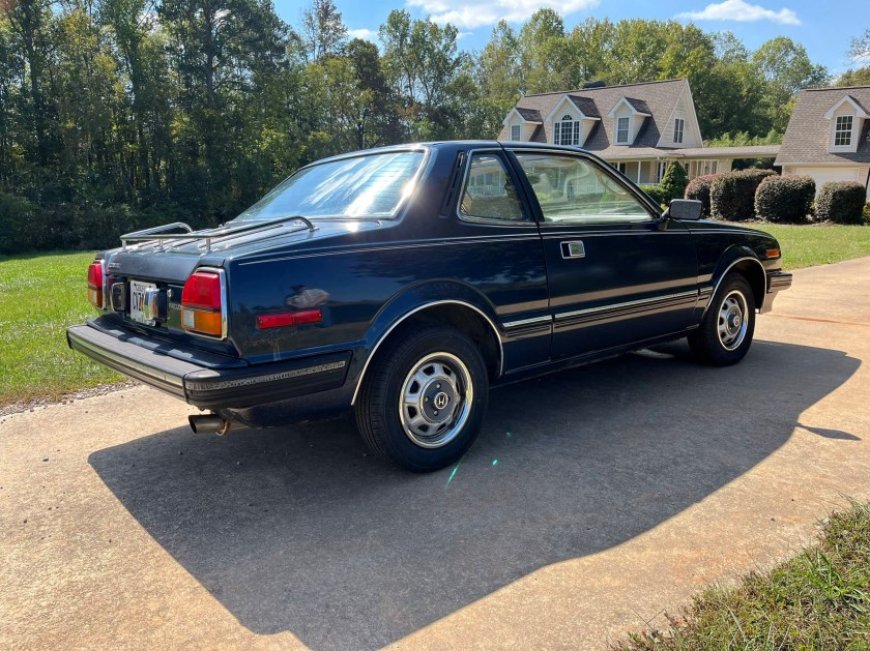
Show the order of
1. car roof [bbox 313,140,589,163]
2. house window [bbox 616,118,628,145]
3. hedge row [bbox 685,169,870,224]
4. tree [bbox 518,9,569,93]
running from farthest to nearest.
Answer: tree [bbox 518,9,569,93] → house window [bbox 616,118,628,145] → hedge row [bbox 685,169,870,224] → car roof [bbox 313,140,589,163]

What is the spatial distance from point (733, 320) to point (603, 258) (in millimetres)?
1934

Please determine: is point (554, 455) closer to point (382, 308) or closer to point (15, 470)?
point (382, 308)

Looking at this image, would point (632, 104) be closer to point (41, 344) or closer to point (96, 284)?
point (41, 344)

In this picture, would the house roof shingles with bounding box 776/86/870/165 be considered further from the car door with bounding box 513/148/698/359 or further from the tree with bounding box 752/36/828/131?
the tree with bounding box 752/36/828/131

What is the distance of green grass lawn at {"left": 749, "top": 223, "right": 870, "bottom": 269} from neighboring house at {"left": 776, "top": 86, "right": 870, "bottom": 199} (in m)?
10.1

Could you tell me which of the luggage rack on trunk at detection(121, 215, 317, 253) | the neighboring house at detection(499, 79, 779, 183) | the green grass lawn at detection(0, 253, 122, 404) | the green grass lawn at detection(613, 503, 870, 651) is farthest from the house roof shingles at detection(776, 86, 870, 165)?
the luggage rack on trunk at detection(121, 215, 317, 253)

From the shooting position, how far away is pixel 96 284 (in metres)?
4.02

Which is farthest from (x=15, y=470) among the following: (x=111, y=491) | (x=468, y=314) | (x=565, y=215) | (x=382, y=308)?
(x=565, y=215)

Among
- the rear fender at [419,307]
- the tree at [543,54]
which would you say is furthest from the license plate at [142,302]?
the tree at [543,54]

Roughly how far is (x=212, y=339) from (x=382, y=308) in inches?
31.4

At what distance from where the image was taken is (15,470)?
385 cm

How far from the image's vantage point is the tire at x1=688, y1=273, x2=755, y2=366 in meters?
5.40

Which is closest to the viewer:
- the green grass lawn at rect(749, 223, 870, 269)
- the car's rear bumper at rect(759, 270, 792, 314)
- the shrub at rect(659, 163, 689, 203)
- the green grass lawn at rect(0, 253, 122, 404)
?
the green grass lawn at rect(0, 253, 122, 404)

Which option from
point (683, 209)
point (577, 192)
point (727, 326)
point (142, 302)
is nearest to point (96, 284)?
point (142, 302)
